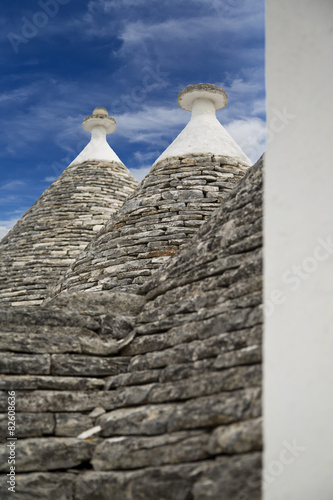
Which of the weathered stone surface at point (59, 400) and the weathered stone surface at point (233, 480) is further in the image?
the weathered stone surface at point (59, 400)

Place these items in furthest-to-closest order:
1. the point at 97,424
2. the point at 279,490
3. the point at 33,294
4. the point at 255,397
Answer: the point at 33,294, the point at 97,424, the point at 255,397, the point at 279,490

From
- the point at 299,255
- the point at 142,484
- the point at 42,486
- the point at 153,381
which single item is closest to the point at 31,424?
the point at 42,486

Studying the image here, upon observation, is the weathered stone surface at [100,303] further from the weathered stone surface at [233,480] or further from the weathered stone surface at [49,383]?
the weathered stone surface at [233,480]

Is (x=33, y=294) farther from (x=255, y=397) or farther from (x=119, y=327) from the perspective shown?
(x=255, y=397)

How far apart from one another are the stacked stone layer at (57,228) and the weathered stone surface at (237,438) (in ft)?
21.6

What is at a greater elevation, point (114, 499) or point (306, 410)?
point (306, 410)

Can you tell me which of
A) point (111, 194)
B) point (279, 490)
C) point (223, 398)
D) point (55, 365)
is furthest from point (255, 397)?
point (111, 194)

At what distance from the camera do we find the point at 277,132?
8.40 feet

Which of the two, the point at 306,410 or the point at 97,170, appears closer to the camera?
the point at 306,410

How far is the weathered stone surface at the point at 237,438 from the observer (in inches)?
94.3

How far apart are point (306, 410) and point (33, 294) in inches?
286

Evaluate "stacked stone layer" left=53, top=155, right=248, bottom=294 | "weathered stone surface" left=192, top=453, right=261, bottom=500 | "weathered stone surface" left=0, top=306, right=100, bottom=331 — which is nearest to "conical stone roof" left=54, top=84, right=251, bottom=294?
"stacked stone layer" left=53, top=155, right=248, bottom=294

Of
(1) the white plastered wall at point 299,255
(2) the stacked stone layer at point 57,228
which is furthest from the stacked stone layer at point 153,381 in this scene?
(2) the stacked stone layer at point 57,228

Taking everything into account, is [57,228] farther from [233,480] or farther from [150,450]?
[233,480]
